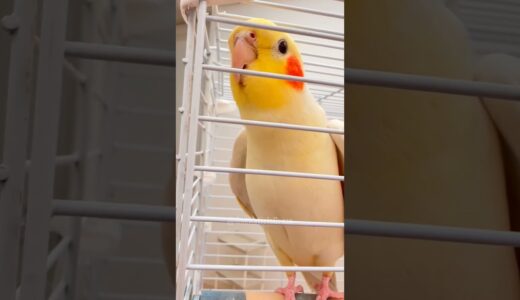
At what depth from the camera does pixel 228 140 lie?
0.83 m

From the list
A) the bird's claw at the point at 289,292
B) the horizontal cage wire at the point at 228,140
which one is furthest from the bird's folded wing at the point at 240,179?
the bird's claw at the point at 289,292

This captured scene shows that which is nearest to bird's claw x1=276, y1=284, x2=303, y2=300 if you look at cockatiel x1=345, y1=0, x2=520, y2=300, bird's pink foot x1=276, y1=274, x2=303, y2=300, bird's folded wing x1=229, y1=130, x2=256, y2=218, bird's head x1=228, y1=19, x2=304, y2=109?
bird's pink foot x1=276, y1=274, x2=303, y2=300

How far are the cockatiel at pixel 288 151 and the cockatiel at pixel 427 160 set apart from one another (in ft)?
1.13

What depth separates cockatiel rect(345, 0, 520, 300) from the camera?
0.61ft

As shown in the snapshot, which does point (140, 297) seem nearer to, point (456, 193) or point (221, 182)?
point (456, 193)

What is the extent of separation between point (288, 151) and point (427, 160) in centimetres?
39

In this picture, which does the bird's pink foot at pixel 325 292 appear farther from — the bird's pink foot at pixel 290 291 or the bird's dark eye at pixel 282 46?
the bird's dark eye at pixel 282 46

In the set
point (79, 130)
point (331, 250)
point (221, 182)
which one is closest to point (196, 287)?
point (331, 250)

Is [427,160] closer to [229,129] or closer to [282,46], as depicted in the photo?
[282,46]

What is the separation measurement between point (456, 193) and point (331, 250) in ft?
1.29

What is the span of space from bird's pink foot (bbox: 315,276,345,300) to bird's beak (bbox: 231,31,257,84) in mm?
300

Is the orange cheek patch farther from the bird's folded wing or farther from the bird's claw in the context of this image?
the bird's claw

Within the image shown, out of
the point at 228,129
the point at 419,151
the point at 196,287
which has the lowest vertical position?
the point at 196,287

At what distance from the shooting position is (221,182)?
2.71ft
